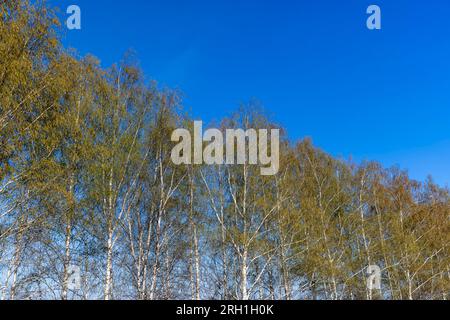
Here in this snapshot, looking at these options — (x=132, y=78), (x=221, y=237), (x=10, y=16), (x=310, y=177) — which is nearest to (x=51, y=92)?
(x=10, y=16)

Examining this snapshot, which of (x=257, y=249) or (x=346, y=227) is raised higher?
(x=346, y=227)

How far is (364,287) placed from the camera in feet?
88.0

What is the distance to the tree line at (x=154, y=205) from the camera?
13234 mm

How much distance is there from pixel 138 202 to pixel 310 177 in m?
11.1

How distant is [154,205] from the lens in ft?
70.0

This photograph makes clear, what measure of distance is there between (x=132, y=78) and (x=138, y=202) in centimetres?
615

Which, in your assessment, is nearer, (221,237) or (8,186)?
(8,186)

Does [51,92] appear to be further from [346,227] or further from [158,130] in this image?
[346,227]

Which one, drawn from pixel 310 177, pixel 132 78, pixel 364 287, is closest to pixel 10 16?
pixel 132 78

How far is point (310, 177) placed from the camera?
2695 cm

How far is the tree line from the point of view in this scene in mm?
13234

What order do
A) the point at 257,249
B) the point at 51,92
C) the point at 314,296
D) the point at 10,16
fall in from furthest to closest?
the point at 314,296, the point at 257,249, the point at 51,92, the point at 10,16

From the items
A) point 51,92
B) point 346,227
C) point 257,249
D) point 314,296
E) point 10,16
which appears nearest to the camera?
point 10,16
